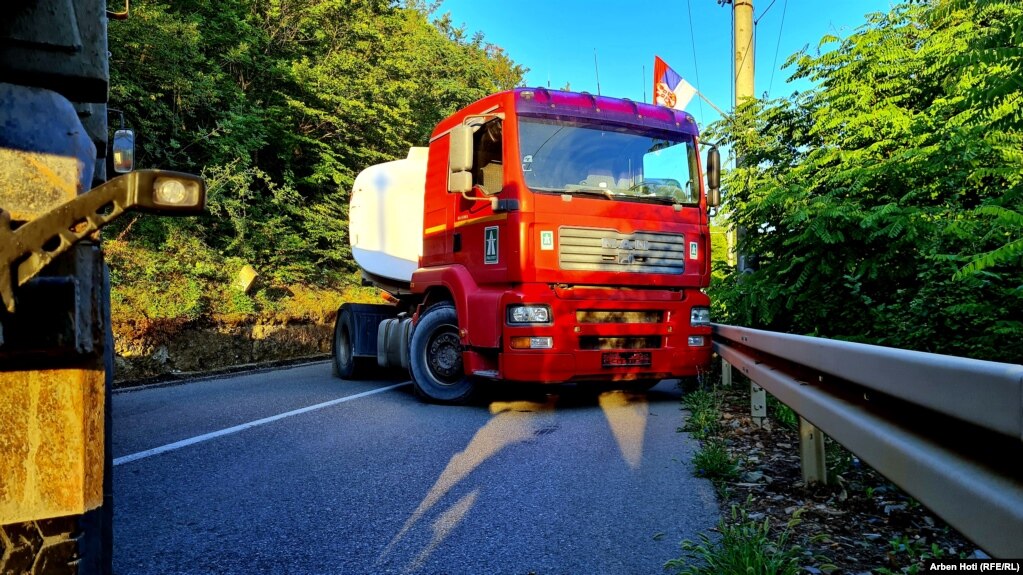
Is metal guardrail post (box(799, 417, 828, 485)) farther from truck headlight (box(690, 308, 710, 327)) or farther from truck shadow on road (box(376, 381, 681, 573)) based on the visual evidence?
truck headlight (box(690, 308, 710, 327))

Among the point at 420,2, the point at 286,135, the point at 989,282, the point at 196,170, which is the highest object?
the point at 420,2

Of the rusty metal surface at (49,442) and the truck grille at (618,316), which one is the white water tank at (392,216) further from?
the rusty metal surface at (49,442)

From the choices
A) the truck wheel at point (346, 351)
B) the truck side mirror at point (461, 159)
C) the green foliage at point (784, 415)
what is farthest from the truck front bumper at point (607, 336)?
the truck wheel at point (346, 351)

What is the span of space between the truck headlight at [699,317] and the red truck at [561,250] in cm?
1

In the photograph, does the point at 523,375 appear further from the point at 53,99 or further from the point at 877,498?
the point at 53,99

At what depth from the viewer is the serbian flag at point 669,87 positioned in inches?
546

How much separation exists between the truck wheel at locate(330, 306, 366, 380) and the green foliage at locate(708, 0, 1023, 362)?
5.06 meters

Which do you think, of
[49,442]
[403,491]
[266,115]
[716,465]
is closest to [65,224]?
[49,442]

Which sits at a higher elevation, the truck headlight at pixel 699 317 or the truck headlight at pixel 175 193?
the truck headlight at pixel 175 193

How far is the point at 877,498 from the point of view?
10.3 feet

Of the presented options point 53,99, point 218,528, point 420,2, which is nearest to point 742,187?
point 218,528

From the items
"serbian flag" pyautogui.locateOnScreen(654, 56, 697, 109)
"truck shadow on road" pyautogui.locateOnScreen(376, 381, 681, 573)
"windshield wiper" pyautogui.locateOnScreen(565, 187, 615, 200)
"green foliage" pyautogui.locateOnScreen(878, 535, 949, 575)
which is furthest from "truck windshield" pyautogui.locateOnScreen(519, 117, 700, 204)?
"serbian flag" pyautogui.locateOnScreen(654, 56, 697, 109)

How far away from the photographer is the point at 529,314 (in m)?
6.17

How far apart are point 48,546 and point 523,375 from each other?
4792 mm
